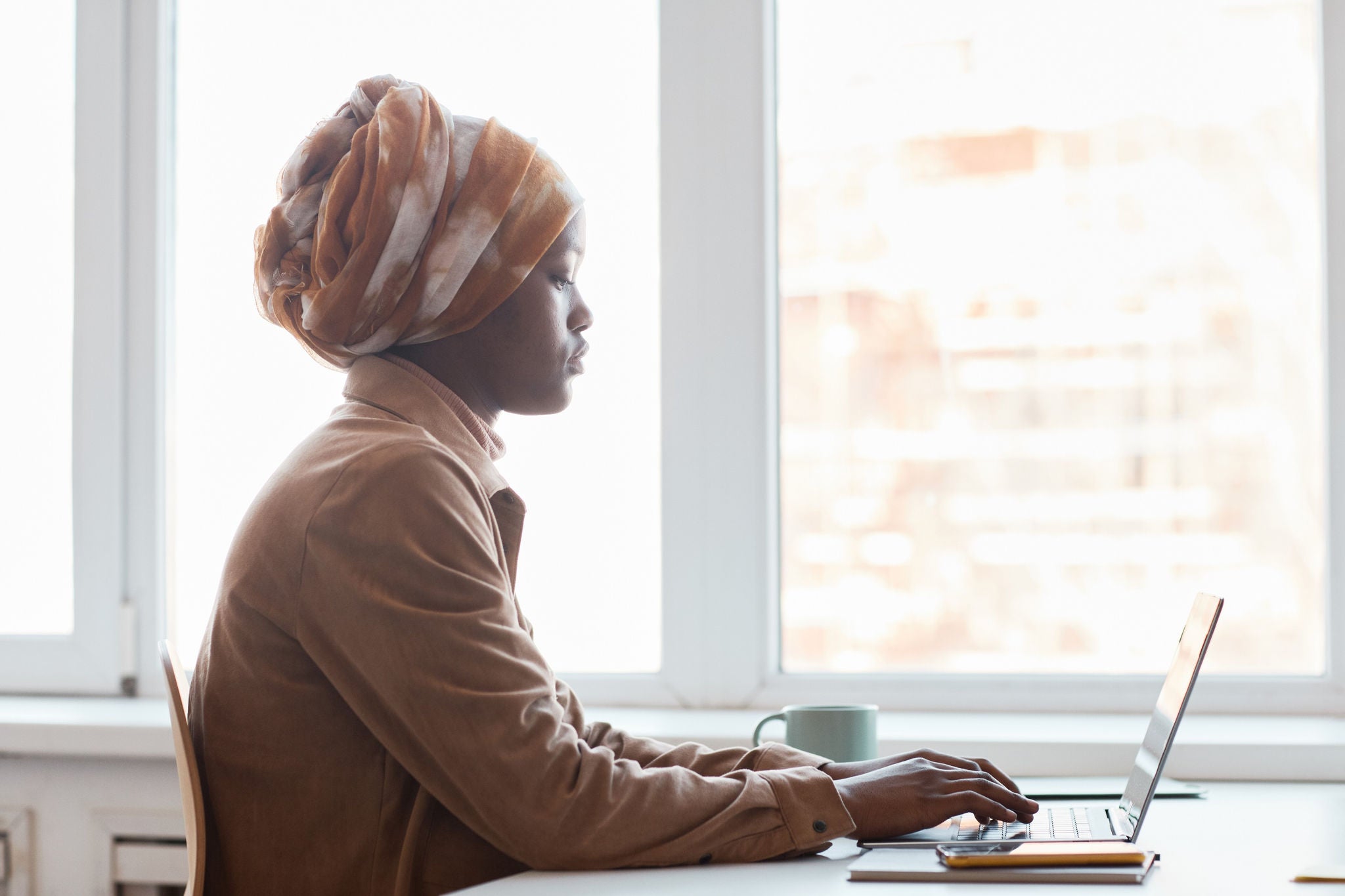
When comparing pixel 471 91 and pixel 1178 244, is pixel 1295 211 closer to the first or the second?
pixel 1178 244

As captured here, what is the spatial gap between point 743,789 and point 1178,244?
1.24 m

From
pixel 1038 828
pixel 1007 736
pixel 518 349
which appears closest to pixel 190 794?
pixel 518 349

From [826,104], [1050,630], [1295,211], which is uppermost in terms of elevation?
[826,104]

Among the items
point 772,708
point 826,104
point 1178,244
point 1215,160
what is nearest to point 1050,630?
point 772,708

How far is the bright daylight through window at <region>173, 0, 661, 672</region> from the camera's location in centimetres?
200

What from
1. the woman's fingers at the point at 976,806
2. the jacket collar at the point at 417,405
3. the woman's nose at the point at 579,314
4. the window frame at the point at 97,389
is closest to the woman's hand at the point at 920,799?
the woman's fingers at the point at 976,806

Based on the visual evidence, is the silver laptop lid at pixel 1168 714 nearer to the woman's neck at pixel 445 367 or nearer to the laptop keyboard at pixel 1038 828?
the laptop keyboard at pixel 1038 828

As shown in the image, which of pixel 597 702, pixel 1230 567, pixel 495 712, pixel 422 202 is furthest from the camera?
pixel 597 702

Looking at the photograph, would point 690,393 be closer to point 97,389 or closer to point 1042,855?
point 97,389

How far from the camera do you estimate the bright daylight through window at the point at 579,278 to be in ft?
6.56

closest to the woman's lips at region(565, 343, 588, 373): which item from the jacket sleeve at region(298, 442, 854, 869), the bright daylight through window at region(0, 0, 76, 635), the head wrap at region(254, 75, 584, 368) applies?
the head wrap at region(254, 75, 584, 368)

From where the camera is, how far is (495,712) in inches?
35.0

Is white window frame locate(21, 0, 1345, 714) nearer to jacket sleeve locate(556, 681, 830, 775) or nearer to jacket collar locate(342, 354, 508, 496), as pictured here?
jacket sleeve locate(556, 681, 830, 775)

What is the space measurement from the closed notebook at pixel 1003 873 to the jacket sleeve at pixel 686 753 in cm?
13
